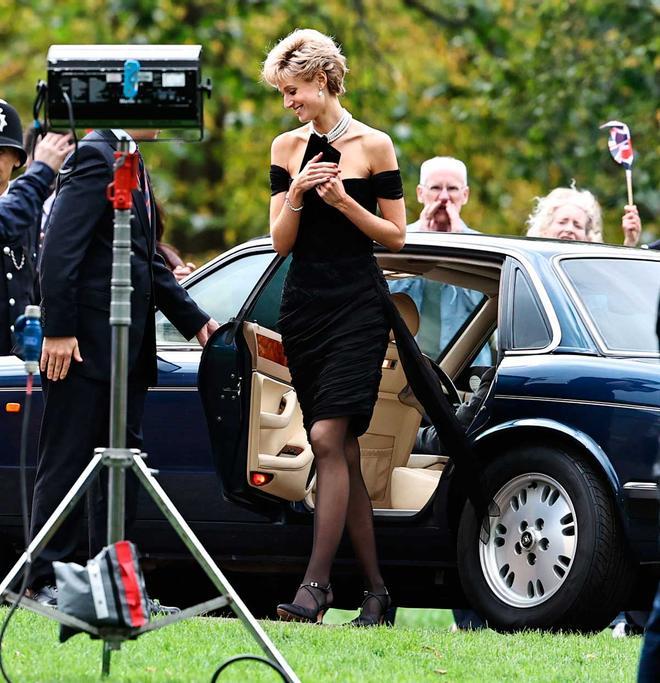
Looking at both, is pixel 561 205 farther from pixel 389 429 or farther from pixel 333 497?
pixel 333 497

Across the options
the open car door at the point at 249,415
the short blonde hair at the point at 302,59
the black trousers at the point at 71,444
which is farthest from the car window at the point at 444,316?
the black trousers at the point at 71,444

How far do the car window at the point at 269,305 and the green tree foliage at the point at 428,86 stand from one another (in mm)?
→ 10139

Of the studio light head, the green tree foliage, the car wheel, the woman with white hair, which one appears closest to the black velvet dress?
the car wheel

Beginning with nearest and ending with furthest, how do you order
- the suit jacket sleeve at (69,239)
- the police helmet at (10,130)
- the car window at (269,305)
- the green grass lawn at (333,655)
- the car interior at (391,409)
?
the green grass lawn at (333,655)
the suit jacket sleeve at (69,239)
the car interior at (391,409)
the car window at (269,305)
the police helmet at (10,130)

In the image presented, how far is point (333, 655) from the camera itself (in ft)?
19.8

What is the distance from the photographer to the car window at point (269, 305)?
7.83 m

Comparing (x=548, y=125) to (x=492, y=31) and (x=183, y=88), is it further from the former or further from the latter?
(x=183, y=88)

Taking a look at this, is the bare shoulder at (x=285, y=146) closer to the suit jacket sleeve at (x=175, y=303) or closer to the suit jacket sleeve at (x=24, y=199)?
the suit jacket sleeve at (x=175, y=303)

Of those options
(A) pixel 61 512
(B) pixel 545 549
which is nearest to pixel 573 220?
(B) pixel 545 549

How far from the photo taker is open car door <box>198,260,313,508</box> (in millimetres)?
7367

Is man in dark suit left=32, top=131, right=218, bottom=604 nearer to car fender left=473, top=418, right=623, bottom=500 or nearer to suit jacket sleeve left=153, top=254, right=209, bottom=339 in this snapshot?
suit jacket sleeve left=153, top=254, right=209, bottom=339

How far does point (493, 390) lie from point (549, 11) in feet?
41.9

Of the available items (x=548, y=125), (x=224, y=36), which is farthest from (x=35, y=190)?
(x=224, y=36)

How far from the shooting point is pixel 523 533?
7059 millimetres
